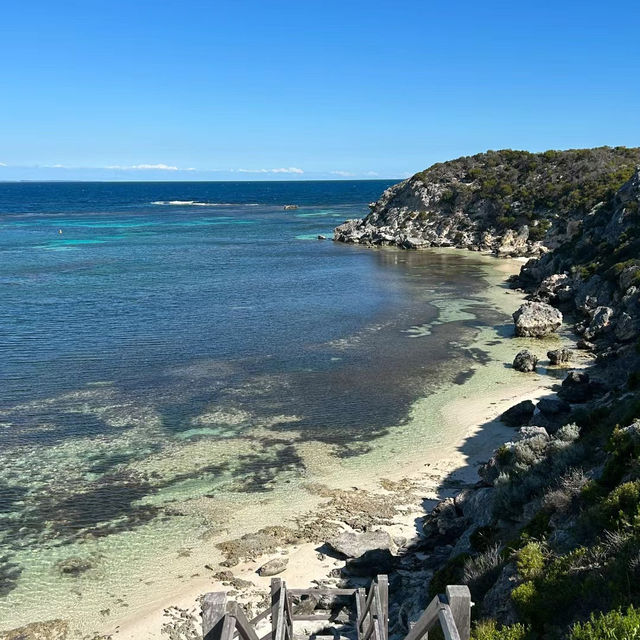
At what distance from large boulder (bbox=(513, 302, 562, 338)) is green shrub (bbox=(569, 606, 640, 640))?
102 feet

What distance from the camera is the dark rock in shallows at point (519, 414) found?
23.6 metres

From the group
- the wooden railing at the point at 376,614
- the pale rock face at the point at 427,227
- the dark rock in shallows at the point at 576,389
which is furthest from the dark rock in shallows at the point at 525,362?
the pale rock face at the point at 427,227

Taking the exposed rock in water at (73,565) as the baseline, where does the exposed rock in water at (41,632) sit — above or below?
below

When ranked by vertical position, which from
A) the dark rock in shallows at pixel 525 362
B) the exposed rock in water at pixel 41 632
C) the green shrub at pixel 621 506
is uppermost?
the green shrub at pixel 621 506

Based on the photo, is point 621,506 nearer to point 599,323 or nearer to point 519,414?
point 519,414

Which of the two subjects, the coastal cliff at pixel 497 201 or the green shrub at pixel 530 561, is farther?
the coastal cliff at pixel 497 201

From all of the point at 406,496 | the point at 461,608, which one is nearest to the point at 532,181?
the point at 406,496

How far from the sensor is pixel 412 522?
56.7 feet

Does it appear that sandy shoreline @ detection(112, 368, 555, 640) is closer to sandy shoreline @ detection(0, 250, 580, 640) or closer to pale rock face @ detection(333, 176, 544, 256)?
sandy shoreline @ detection(0, 250, 580, 640)

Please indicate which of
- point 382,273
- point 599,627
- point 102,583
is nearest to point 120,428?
point 102,583

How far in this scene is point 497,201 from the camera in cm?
8650

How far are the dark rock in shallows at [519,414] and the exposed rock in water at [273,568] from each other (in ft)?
40.6

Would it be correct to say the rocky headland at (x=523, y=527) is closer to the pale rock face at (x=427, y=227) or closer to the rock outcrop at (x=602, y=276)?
the rock outcrop at (x=602, y=276)

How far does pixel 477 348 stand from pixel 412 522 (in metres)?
19.5
